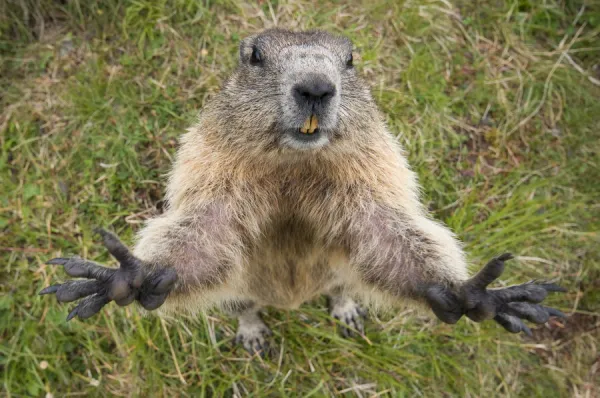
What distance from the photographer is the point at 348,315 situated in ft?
16.7

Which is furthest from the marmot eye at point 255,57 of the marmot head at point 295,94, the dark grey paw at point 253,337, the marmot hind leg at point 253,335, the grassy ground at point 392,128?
the dark grey paw at point 253,337

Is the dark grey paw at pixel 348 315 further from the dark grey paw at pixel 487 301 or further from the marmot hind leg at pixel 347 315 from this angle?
A: the dark grey paw at pixel 487 301

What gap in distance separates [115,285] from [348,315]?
2.93 meters

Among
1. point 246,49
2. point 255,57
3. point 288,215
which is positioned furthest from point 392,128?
point 255,57

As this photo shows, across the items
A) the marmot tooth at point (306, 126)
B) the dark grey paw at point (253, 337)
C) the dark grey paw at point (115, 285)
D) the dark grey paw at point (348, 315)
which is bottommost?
the dark grey paw at point (253, 337)

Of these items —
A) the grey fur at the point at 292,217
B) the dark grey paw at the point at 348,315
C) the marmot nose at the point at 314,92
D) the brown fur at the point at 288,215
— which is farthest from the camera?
the dark grey paw at the point at 348,315

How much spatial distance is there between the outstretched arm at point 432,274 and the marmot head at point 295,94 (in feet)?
2.74

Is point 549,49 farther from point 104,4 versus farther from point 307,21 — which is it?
point 104,4

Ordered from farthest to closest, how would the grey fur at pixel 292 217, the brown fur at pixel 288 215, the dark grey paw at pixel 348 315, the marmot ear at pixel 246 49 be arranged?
1. the dark grey paw at pixel 348 315
2. the marmot ear at pixel 246 49
3. the brown fur at pixel 288 215
4. the grey fur at pixel 292 217

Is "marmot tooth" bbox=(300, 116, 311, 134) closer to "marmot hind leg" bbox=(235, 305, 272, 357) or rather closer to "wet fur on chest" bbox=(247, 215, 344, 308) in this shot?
"wet fur on chest" bbox=(247, 215, 344, 308)

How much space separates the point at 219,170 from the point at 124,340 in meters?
2.58

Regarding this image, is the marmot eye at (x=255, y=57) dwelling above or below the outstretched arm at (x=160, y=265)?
above

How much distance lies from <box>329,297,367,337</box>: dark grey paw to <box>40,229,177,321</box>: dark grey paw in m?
2.55

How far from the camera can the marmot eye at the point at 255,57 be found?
10.8ft
